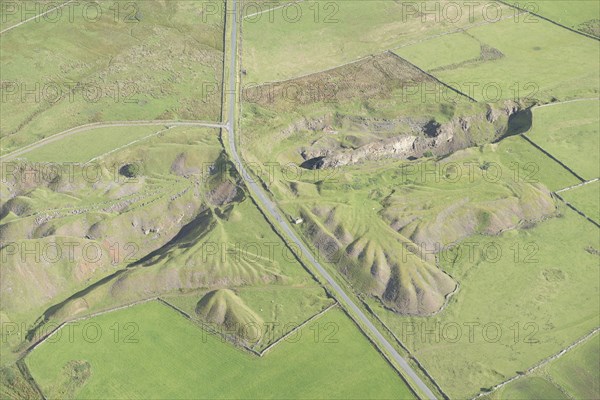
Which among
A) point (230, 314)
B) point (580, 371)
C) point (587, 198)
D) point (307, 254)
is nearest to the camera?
point (580, 371)

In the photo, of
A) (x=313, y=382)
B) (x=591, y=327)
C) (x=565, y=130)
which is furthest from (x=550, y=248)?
(x=313, y=382)

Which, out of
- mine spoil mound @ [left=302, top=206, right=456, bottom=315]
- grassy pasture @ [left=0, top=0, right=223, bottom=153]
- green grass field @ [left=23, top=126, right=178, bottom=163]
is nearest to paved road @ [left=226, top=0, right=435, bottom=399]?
mine spoil mound @ [left=302, top=206, right=456, bottom=315]

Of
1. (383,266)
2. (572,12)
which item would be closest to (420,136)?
(383,266)

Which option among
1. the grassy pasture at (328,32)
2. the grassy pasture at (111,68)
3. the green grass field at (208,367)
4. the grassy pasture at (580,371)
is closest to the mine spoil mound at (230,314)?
the green grass field at (208,367)

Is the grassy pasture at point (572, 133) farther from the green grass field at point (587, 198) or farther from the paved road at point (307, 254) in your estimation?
the paved road at point (307, 254)

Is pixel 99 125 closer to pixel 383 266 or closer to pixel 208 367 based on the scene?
pixel 208 367

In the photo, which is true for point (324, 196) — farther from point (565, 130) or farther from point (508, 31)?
point (508, 31)

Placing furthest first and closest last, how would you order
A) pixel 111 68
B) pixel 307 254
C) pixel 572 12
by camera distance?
pixel 572 12
pixel 111 68
pixel 307 254
